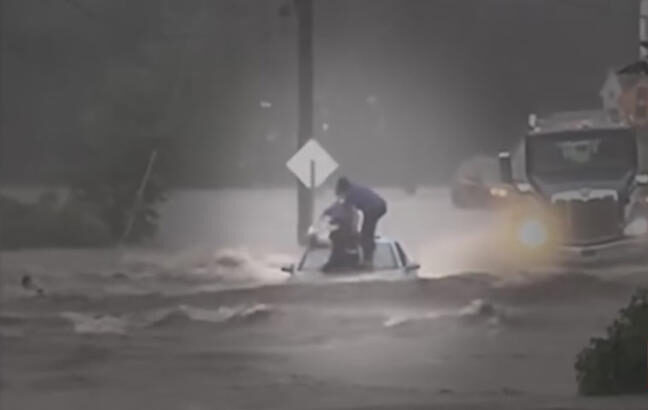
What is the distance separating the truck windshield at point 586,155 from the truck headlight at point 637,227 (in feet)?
0.84

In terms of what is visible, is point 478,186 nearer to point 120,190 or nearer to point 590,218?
point 590,218

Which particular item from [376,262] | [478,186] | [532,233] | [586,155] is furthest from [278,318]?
[586,155]

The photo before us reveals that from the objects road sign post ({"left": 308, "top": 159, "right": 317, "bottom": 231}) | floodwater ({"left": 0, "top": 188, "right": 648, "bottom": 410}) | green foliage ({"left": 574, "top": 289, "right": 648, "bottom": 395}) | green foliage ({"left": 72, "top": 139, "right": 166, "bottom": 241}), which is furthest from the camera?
green foliage ({"left": 72, "top": 139, "right": 166, "bottom": 241})

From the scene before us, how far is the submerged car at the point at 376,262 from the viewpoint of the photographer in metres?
8.65

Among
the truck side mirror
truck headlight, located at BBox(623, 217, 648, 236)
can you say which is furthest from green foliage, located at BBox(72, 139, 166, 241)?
truck headlight, located at BBox(623, 217, 648, 236)

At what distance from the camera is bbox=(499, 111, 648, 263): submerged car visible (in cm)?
877

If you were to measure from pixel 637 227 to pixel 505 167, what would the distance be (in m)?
0.78

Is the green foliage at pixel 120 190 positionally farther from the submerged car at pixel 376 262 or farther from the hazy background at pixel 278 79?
the submerged car at pixel 376 262

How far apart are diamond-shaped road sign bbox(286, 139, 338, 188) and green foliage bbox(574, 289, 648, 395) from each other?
164 cm

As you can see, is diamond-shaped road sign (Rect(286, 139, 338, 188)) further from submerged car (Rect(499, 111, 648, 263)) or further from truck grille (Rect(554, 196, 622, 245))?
truck grille (Rect(554, 196, 622, 245))

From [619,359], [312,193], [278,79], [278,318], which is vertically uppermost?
[278,79]

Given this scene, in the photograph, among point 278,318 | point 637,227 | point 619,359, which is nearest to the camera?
point 619,359

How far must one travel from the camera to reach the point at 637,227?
8750 millimetres

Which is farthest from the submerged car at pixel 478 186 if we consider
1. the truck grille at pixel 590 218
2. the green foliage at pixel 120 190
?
the green foliage at pixel 120 190
